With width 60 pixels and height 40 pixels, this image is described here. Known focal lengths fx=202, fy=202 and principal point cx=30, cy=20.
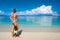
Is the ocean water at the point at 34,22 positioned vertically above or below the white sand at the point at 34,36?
above

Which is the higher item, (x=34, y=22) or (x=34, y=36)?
(x=34, y=22)

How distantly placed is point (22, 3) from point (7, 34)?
3.64 ft

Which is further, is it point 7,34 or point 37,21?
point 37,21

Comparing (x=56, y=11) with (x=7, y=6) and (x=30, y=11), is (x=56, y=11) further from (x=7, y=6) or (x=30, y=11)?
(x=7, y=6)

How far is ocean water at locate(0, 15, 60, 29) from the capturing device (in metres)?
6.35

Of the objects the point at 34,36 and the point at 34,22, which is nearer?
the point at 34,36

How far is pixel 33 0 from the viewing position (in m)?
6.39

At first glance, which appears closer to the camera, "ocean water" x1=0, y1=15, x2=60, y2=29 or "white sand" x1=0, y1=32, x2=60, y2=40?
"white sand" x1=0, y1=32, x2=60, y2=40

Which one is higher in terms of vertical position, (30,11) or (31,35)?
(30,11)

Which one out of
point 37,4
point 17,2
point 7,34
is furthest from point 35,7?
point 7,34

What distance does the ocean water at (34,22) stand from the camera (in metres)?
A: 6.35

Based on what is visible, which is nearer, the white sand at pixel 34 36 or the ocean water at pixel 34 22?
the white sand at pixel 34 36

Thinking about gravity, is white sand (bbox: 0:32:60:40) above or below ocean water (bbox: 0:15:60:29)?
below

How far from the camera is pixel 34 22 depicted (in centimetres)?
646
